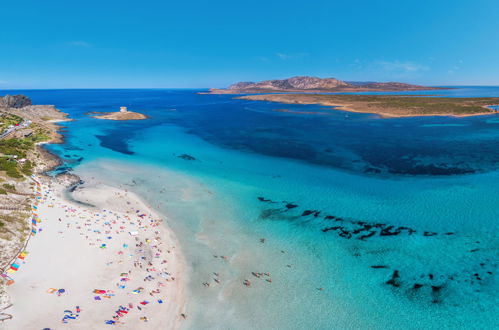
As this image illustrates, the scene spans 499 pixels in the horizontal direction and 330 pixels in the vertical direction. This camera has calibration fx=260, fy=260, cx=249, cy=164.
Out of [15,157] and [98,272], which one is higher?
[15,157]

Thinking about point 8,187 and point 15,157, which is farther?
point 15,157

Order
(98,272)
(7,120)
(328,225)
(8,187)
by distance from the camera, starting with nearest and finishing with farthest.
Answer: (98,272) < (328,225) < (8,187) < (7,120)

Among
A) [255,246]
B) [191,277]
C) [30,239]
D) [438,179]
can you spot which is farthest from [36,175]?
[438,179]

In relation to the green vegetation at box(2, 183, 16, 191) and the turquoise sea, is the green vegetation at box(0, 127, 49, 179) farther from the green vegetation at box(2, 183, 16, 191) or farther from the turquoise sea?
the turquoise sea

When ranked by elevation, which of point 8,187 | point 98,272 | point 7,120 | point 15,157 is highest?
point 7,120

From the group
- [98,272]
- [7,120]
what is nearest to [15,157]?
[98,272]

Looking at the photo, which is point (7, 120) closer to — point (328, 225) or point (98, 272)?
point (98, 272)

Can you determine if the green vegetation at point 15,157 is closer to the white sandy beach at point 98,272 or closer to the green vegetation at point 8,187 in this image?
the green vegetation at point 8,187
